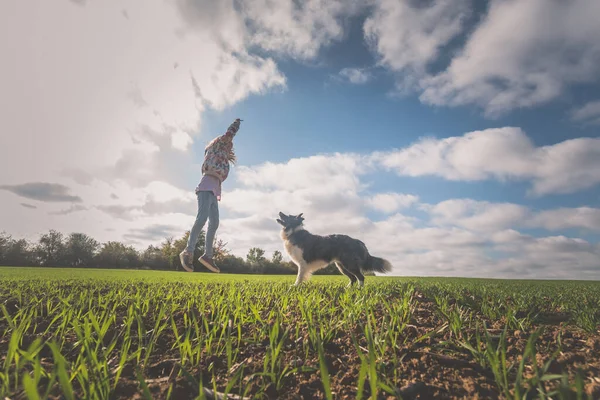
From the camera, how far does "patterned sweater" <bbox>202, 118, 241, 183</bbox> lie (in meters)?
8.22

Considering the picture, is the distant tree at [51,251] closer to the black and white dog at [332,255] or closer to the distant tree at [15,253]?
the distant tree at [15,253]

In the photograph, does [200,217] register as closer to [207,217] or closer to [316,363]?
[207,217]

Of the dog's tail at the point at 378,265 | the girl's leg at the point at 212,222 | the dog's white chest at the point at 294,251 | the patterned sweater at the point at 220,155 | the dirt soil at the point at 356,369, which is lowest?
the dirt soil at the point at 356,369

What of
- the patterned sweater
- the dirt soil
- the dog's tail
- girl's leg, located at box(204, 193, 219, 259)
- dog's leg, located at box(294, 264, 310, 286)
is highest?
the patterned sweater

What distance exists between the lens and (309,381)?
1646 mm

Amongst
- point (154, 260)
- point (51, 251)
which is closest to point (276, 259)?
point (154, 260)

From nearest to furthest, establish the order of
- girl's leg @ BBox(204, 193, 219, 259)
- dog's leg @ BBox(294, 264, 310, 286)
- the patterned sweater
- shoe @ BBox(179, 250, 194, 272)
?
shoe @ BBox(179, 250, 194, 272)
girl's leg @ BBox(204, 193, 219, 259)
the patterned sweater
dog's leg @ BBox(294, 264, 310, 286)

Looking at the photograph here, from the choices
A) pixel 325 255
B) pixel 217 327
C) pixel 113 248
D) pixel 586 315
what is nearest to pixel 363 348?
pixel 217 327

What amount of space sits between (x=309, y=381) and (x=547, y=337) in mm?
2015

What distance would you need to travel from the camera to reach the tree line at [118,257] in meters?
41.2

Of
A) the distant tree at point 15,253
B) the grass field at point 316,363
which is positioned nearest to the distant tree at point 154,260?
the distant tree at point 15,253

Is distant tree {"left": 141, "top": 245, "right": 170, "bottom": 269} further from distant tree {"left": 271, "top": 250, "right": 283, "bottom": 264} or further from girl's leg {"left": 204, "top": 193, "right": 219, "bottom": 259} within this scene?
girl's leg {"left": 204, "top": 193, "right": 219, "bottom": 259}

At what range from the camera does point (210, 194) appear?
812 cm

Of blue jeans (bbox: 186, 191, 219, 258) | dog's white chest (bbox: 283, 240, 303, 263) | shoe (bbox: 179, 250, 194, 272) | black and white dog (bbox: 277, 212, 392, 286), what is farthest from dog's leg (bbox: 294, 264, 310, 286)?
shoe (bbox: 179, 250, 194, 272)
